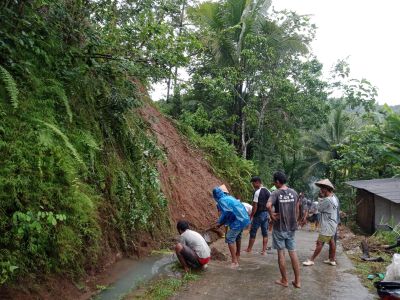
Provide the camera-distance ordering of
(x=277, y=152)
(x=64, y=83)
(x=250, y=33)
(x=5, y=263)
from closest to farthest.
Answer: (x=5, y=263) < (x=64, y=83) < (x=250, y=33) < (x=277, y=152)

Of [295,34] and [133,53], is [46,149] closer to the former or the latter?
[133,53]

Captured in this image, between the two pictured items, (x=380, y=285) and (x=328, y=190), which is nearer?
(x=380, y=285)

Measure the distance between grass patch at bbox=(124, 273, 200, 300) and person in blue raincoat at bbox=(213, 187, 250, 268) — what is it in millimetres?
1065

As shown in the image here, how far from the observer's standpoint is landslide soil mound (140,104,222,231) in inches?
435

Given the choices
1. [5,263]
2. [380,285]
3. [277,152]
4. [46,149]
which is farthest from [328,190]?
[277,152]

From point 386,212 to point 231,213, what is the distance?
10.8 meters

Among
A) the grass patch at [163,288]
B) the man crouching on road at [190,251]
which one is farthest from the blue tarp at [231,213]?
the grass patch at [163,288]

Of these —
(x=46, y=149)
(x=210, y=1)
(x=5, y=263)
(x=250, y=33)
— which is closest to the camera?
(x=5, y=263)

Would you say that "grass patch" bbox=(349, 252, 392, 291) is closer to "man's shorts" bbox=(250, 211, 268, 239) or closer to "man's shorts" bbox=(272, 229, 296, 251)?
"man's shorts" bbox=(272, 229, 296, 251)

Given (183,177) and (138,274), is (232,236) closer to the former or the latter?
(138,274)

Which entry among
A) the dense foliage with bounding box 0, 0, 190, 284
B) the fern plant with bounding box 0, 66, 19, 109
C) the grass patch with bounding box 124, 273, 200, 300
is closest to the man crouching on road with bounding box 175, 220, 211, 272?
the grass patch with bounding box 124, 273, 200, 300

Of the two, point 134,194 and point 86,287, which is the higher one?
point 134,194

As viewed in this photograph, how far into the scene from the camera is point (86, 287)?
5758 mm

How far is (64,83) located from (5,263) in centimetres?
381
